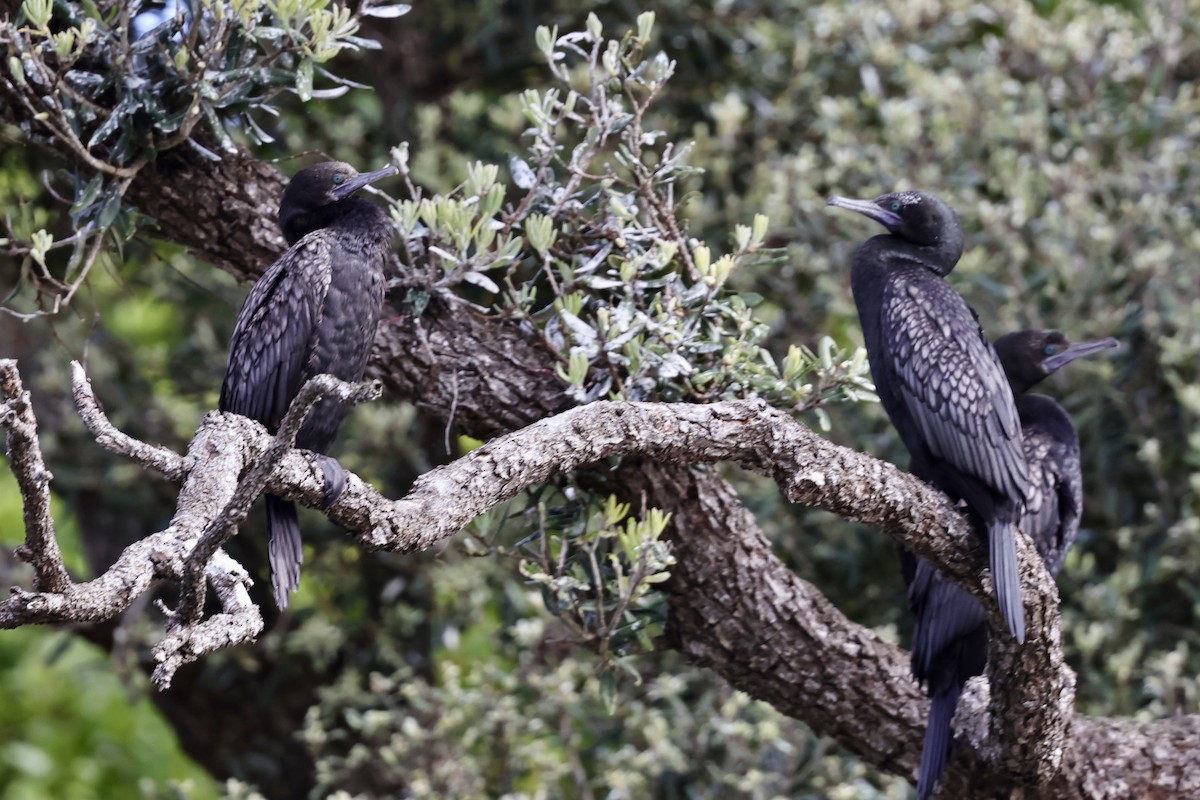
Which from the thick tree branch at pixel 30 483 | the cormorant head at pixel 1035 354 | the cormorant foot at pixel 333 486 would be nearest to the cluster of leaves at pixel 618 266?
the cormorant head at pixel 1035 354

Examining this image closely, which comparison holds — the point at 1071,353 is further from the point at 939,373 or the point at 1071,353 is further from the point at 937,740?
the point at 937,740

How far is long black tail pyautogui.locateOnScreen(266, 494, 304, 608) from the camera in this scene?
9.33 ft

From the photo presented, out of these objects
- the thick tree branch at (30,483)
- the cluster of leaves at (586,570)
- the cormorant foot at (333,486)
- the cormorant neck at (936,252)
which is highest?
the cormorant neck at (936,252)

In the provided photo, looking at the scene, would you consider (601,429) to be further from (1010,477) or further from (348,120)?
(348,120)

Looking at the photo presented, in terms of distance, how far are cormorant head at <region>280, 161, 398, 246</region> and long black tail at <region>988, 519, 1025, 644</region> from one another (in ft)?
5.11

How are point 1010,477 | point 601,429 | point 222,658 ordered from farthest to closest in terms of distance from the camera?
1. point 222,658
2. point 1010,477
3. point 601,429

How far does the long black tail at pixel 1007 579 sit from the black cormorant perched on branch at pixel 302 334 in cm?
137

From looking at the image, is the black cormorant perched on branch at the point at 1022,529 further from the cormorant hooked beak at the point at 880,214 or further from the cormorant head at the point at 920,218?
the cormorant hooked beak at the point at 880,214

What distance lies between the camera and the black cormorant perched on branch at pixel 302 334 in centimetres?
288

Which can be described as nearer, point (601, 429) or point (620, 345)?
point (601, 429)

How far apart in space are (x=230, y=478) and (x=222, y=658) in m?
3.02

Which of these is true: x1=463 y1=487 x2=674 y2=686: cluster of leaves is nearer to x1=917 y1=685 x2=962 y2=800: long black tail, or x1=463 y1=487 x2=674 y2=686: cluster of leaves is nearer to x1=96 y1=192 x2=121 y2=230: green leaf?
x1=917 y1=685 x2=962 y2=800: long black tail

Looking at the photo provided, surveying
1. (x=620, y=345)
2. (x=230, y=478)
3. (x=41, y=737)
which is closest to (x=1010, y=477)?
(x=620, y=345)

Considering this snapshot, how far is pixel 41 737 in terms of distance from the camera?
17.9 ft
